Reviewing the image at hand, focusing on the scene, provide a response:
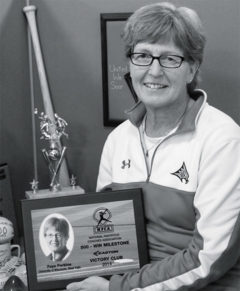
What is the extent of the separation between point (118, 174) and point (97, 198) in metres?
0.15

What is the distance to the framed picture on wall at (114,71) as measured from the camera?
1.81 metres

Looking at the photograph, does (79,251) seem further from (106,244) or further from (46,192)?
(46,192)

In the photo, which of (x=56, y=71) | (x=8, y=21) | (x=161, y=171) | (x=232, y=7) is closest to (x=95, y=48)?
(x=56, y=71)

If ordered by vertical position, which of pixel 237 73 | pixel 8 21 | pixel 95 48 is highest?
pixel 8 21

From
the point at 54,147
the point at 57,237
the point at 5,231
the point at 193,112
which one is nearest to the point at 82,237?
the point at 57,237

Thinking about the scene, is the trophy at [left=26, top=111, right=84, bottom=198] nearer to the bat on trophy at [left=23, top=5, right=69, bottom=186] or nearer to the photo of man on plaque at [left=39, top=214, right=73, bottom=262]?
the bat on trophy at [left=23, top=5, right=69, bottom=186]

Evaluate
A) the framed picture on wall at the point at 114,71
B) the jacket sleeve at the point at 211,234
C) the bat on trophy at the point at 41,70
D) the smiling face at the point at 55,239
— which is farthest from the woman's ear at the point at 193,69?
the bat on trophy at the point at 41,70

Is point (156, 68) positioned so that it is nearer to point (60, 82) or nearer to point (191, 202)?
point (191, 202)

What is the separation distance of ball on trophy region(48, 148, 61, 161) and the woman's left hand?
1.88 feet

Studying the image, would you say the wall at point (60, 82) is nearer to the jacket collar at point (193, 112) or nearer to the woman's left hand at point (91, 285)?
the jacket collar at point (193, 112)

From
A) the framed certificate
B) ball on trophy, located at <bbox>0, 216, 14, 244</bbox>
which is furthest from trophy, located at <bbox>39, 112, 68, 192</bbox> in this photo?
the framed certificate

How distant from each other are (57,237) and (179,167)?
36cm

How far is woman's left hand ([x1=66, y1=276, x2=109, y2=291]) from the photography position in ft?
4.22

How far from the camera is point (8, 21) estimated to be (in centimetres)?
188
